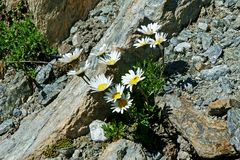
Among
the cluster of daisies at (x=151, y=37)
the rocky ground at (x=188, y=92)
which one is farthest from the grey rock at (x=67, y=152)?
the cluster of daisies at (x=151, y=37)

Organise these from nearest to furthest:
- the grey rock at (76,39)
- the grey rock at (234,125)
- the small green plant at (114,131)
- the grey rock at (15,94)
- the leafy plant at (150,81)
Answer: the grey rock at (234,125)
the small green plant at (114,131)
the leafy plant at (150,81)
the grey rock at (15,94)
the grey rock at (76,39)

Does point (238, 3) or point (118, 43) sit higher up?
point (118, 43)

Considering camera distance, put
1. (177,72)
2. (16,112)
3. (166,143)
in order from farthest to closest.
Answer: (16,112) → (177,72) → (166,143)

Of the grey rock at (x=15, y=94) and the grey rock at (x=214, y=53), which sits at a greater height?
the grey rock at (x=15, y=94)

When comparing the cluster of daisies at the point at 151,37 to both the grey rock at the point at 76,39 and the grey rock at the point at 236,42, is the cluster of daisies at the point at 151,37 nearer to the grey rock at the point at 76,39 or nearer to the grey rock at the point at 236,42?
the grey rock at the point at 236,42

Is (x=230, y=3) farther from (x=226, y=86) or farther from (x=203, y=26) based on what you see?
(x=226, y=86)

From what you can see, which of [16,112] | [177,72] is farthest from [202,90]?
[16,112]

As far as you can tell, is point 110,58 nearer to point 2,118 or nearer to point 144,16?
point 144,16
